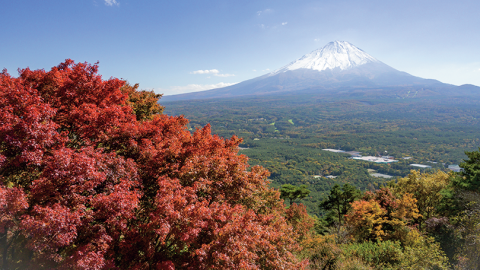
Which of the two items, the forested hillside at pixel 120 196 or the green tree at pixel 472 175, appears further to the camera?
A: the green tree at pixel 472 175

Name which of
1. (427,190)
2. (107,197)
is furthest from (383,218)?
(107,197)

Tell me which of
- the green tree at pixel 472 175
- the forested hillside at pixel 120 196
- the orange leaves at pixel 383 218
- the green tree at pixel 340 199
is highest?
the forested hillside at pixel 120 196

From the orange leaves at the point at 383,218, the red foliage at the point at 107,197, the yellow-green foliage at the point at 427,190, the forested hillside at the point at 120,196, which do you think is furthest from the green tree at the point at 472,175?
the red foliage at the point at 107,197

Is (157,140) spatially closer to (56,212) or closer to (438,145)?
(56,212)

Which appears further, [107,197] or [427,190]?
[427,190]

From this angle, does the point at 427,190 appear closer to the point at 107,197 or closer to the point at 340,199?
the point at 340,199

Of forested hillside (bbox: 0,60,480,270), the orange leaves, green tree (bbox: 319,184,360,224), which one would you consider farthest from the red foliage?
green tree (bbox: 319,184,360,224)

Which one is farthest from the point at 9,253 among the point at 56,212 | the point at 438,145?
the point at 438,145

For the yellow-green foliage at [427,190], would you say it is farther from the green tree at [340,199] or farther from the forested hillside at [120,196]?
the forested hillside at [120,196]
